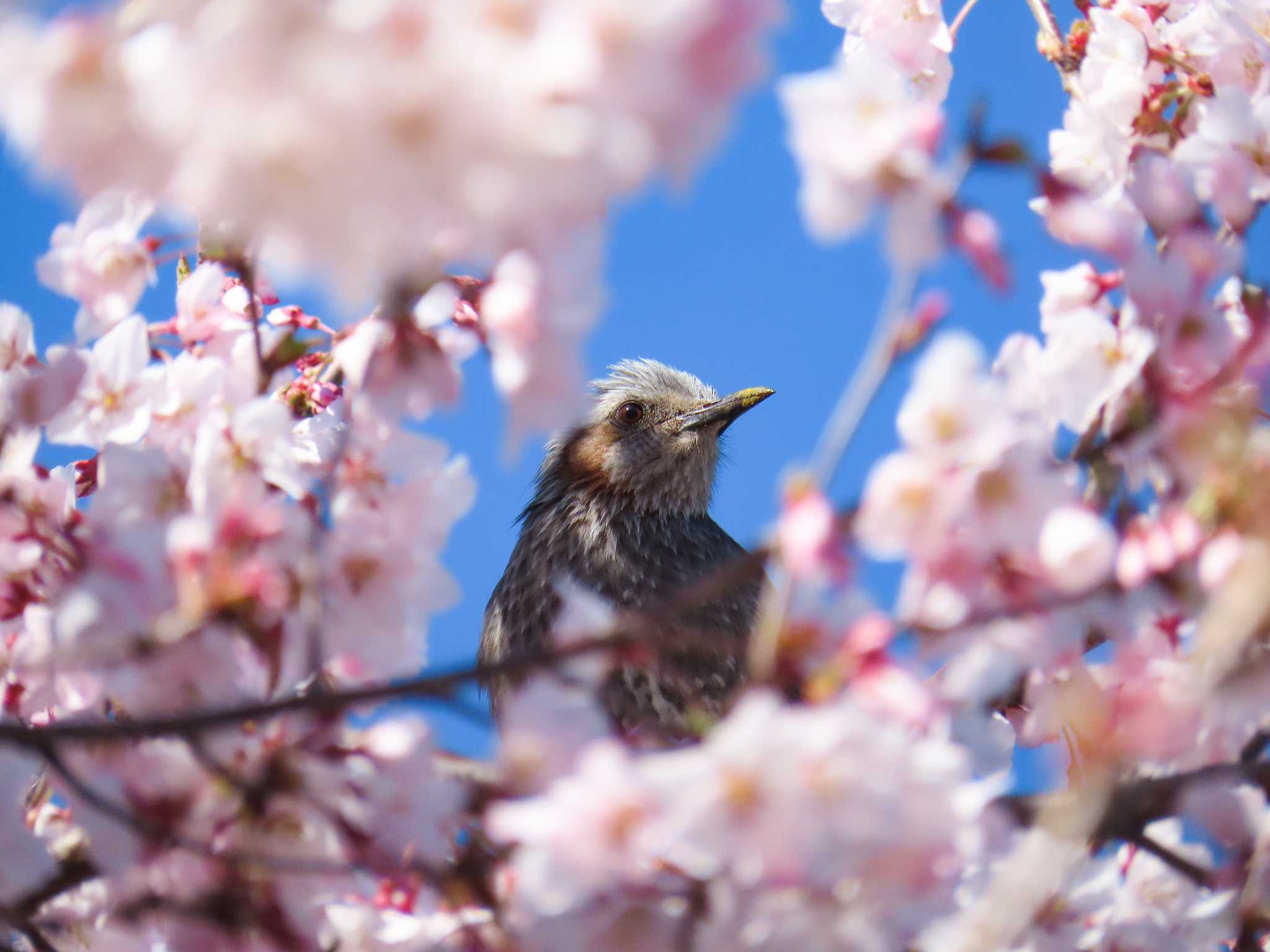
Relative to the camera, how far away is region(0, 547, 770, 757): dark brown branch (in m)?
0.96

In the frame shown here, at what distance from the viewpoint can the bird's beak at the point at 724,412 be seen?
4898mm

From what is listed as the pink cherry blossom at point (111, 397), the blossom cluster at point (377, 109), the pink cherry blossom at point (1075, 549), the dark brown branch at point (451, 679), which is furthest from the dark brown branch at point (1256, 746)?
the pink cherry blossom at point (111, 397)

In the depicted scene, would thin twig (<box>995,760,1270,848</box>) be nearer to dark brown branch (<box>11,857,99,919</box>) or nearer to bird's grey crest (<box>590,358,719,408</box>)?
dark brown branch (<box>11,857,99,919</box>)

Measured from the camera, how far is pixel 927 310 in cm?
109

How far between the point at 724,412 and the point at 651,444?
0.35 m

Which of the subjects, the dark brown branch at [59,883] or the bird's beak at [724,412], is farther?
the bird's beak at [724,412]

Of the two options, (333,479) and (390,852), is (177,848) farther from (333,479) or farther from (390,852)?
(333,479)

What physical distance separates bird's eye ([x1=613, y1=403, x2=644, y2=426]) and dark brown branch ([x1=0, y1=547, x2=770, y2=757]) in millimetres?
3953

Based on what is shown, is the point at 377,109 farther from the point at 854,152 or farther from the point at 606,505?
the point at 606,505

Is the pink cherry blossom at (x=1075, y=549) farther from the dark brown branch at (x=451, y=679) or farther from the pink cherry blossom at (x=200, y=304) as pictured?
the pink cherry blossom at (x=200, y=304)

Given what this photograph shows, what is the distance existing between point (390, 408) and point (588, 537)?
3084mm

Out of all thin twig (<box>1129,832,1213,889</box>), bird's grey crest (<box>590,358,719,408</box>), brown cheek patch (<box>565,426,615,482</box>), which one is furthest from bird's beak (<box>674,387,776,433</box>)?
Answer: thin twig (<box>1129,832,1213,889</box>)

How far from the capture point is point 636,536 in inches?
171

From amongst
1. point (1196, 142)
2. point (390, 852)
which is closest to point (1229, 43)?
point (1196, 142)
